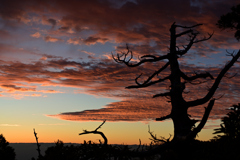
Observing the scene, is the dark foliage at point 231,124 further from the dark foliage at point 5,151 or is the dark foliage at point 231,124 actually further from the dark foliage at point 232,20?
the dark foliage at point 5,151

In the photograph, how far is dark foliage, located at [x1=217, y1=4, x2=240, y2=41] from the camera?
1750 centimetres

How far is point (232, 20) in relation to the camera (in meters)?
17.7

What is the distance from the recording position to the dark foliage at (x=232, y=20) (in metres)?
17.5

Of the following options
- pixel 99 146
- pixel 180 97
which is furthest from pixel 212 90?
pixel 99 146

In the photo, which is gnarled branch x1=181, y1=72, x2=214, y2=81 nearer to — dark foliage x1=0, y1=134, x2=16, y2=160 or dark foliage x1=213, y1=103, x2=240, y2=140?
dark foliage x1=213, y1=103, x2=240, y2=140

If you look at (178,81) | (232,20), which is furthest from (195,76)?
(232,20)

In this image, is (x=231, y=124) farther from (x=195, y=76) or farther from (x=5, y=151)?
(x=5, y=151)

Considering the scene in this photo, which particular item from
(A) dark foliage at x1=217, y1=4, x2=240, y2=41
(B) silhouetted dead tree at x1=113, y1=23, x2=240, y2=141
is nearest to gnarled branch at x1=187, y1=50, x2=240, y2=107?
(B) silhouetted dead tree at x1=113, y1=23, x2=240, y2=141

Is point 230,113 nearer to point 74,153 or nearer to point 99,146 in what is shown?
point 99,146

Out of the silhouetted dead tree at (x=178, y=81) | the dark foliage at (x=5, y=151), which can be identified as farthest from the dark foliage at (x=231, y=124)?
the dark foliage at (x=5, y=151)

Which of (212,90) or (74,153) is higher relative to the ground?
(212,90)

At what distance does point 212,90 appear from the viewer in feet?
41.2

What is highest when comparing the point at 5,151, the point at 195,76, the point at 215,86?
the point at 195,76

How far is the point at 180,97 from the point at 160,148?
2.89 m
